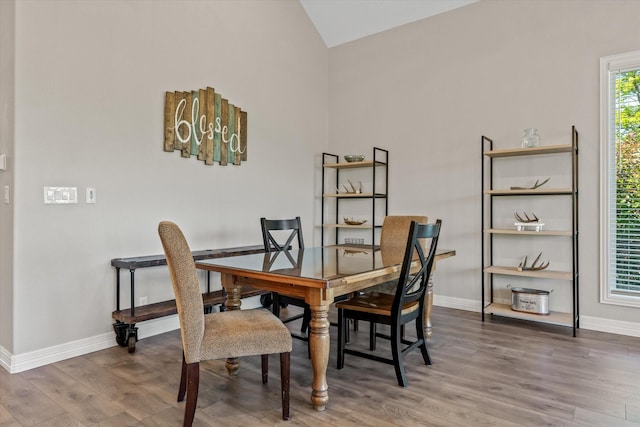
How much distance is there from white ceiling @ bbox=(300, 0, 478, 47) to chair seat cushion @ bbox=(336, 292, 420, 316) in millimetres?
3466

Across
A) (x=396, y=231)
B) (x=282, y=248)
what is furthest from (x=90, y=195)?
(x=396, y=231)

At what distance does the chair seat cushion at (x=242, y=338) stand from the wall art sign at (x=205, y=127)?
2.00 metres

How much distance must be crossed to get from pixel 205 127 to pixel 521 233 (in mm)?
3098

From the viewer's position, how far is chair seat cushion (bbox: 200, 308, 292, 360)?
1.92 meters

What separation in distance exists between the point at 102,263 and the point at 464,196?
3.51 m

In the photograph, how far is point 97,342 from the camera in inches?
119

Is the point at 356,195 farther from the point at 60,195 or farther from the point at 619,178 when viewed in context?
the point at 60,195

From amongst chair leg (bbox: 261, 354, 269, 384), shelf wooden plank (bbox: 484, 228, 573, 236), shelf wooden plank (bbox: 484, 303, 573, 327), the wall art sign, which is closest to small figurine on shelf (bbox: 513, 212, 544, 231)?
shelf wooden plank (bbox: 484, 228, 573, 236)

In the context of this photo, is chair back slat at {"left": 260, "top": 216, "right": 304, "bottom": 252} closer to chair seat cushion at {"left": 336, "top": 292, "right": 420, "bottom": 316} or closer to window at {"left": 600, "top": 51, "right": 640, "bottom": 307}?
chair seat cushion at {"left": 336, "top": 292, "right": 420, "bottom": 316}

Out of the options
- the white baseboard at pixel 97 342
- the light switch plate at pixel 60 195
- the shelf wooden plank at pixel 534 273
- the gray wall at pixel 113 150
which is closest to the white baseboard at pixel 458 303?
the white baseboard at pixel 97 342

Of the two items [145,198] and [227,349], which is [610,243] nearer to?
[227,349]

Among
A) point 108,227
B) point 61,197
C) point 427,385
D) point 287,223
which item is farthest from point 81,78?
point 427,385

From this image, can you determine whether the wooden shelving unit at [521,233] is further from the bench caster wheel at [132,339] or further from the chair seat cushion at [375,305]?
the bench caster wheel at [132,339]

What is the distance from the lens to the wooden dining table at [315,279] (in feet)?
6.68
